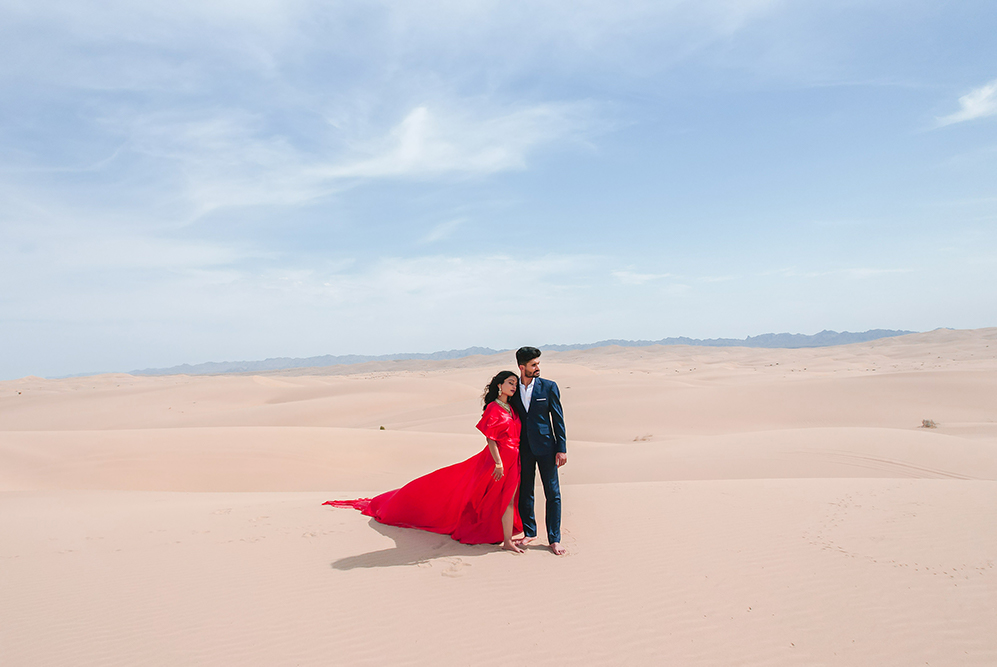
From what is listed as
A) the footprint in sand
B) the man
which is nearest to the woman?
the man

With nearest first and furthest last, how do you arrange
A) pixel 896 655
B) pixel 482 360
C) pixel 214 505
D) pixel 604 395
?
1. pixel 896 655
2. pixel 214 505
3. pixel 604 395
4. pixel 482 360

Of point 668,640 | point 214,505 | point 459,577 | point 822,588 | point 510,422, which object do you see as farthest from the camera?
point 214,505

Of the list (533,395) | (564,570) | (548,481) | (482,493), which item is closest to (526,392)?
(533,395)

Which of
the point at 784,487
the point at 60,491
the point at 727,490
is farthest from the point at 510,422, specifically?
the point at 60,491

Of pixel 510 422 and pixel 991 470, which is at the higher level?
pixel 510 422

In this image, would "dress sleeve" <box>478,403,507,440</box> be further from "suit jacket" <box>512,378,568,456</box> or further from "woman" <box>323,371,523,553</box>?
"suit jacket" <box>512,378,568,456</box>

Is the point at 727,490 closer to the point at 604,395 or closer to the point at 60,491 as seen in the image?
the point at 60,491

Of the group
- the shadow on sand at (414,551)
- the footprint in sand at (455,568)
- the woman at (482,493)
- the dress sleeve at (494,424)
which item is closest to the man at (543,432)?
the woman at (482,493)

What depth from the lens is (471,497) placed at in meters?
5.73

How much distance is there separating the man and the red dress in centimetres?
14

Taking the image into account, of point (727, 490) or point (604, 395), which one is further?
point (604, 395)

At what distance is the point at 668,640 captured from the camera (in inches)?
145

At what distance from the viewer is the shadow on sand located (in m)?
5.24

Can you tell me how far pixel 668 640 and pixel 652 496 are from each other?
3.81 metres
